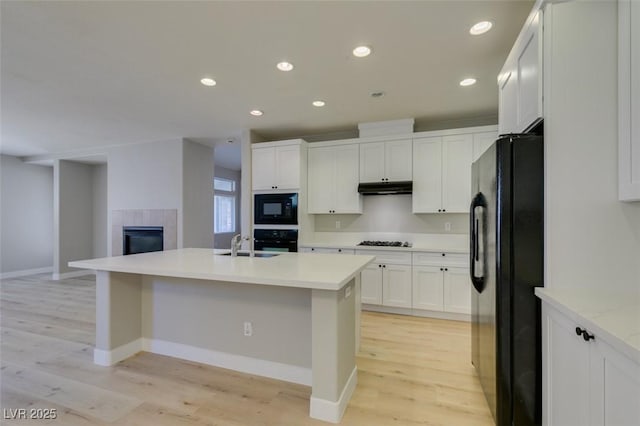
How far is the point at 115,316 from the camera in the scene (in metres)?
2.49

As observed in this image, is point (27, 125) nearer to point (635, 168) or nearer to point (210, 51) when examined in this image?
point (210, 51)

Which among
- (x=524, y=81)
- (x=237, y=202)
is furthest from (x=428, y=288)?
(x=237, y=202)

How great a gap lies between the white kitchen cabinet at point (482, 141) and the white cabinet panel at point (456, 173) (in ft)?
0.15

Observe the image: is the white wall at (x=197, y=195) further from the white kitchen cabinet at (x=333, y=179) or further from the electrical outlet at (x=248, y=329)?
the electrical outlet at (x=248, y=329)

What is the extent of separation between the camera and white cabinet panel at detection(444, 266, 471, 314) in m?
3.45

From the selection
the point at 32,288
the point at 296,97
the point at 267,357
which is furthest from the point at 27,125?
the point at 267,357

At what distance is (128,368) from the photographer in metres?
2.41

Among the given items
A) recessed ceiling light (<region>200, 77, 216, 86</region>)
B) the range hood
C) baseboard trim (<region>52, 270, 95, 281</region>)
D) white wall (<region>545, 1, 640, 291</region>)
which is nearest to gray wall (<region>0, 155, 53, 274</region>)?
baseboard trim (<region>52, 270, 95, 281</region>)

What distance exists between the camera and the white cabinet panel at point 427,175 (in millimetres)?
3809

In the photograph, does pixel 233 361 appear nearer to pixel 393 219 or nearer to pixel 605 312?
pixel 605 312

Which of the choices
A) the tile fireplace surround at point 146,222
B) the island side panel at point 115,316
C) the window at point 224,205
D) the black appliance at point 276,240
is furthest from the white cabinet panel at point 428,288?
the window at point 224,205

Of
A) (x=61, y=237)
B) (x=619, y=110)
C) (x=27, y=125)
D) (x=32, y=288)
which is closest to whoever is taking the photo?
(x=619, y=110)

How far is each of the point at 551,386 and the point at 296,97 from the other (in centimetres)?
322

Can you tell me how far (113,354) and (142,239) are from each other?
3284 mm
